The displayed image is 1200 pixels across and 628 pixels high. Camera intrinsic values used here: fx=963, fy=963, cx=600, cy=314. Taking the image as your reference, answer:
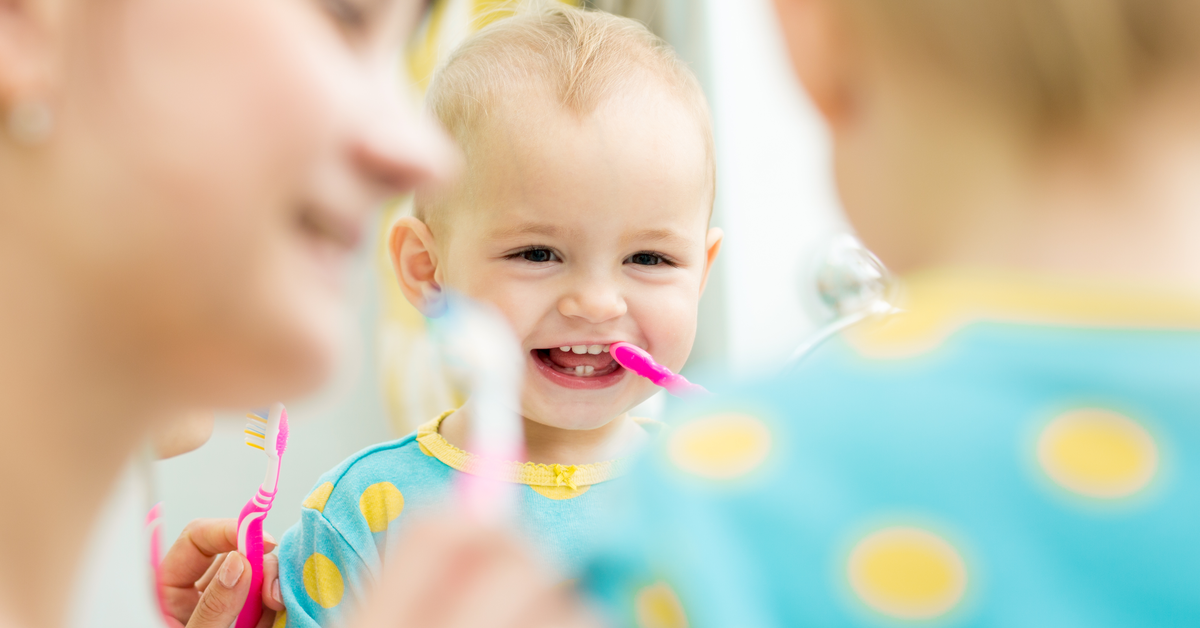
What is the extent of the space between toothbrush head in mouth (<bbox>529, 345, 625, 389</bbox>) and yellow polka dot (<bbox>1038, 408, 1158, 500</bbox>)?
517mm

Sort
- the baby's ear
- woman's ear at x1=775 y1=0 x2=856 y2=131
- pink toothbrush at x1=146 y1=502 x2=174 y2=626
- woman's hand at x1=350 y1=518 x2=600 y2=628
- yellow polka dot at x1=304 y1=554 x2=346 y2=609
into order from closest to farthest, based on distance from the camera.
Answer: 1. woman's hand at x1=350 y1=518 x2=600 y2=628
2. woman's ear at x1=775 y1=0 x2=856 y2=131
3. pink toothbrush at x1=146 y1=502 x2=174 y2=626
4. yellow polka dot at x1=304 y1=554 x2=346 y2=609
5. the baby's ear

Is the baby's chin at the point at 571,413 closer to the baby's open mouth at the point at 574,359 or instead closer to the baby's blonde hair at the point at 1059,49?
the baby's open mouth at the point at 574,359

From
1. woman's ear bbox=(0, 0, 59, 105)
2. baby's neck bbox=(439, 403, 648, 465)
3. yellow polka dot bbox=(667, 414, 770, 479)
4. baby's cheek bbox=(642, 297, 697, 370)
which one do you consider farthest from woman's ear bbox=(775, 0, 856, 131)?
baby's neck bbox=(439, 403, 648, 465)

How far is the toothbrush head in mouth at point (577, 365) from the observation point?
803mm

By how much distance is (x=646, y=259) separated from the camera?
0.82 metres

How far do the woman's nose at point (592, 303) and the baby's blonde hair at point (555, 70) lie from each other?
14 centimetres

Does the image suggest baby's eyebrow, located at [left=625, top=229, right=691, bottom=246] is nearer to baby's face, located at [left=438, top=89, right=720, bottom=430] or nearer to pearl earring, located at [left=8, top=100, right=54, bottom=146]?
baby's face, located at [left=438, top=89, right=720, bottom=430]

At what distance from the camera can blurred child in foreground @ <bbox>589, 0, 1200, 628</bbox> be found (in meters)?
0.31

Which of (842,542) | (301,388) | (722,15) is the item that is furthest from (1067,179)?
(722,15)

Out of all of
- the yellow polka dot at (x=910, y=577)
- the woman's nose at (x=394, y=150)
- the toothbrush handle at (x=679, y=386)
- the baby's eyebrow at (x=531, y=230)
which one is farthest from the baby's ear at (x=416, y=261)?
the yellow polka dot at (x=910, y=577)

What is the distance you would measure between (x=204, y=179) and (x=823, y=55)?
254mm

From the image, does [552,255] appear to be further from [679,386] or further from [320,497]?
[320,497]

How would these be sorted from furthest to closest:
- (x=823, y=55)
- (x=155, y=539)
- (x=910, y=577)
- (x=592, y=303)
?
1. (x=592, y=303)
2. (x=155, y=539)
3. (x=823, y=55)
4. (x=910, y=577)

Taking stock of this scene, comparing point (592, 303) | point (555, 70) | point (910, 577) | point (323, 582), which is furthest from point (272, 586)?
point (910, 577)
